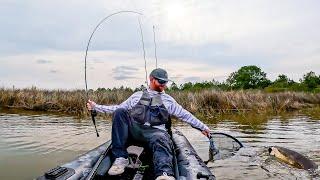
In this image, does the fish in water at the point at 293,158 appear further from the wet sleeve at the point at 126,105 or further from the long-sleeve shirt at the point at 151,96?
the wet sleeve at the point at 126,105

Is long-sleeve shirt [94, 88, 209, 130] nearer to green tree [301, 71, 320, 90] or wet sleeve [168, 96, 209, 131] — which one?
wet sleeve [168, 96, 209, 131]

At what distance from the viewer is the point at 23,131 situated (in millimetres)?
12133

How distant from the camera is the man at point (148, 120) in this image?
5.06 metres

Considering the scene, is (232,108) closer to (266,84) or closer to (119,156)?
(119,156)

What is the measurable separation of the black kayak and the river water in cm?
191

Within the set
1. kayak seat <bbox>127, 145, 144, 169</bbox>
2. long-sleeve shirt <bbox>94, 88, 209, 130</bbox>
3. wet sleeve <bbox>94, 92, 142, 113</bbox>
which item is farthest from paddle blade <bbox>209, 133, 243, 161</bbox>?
kayak seat <bbox>127, 145, 144, 169</bbox>

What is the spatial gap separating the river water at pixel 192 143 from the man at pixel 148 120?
221 cm

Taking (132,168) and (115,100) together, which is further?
(115,100)

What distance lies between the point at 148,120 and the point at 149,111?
0.13m

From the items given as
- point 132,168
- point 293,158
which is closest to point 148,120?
point 132,168

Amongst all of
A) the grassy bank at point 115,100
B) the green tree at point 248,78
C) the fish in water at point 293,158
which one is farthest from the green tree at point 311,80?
the fish in water at point 293,158

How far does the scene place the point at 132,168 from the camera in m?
Answer: 5.02

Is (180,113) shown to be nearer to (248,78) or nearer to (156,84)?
(156,84)

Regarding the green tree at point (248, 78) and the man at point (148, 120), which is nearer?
the man at point (148, 120)
